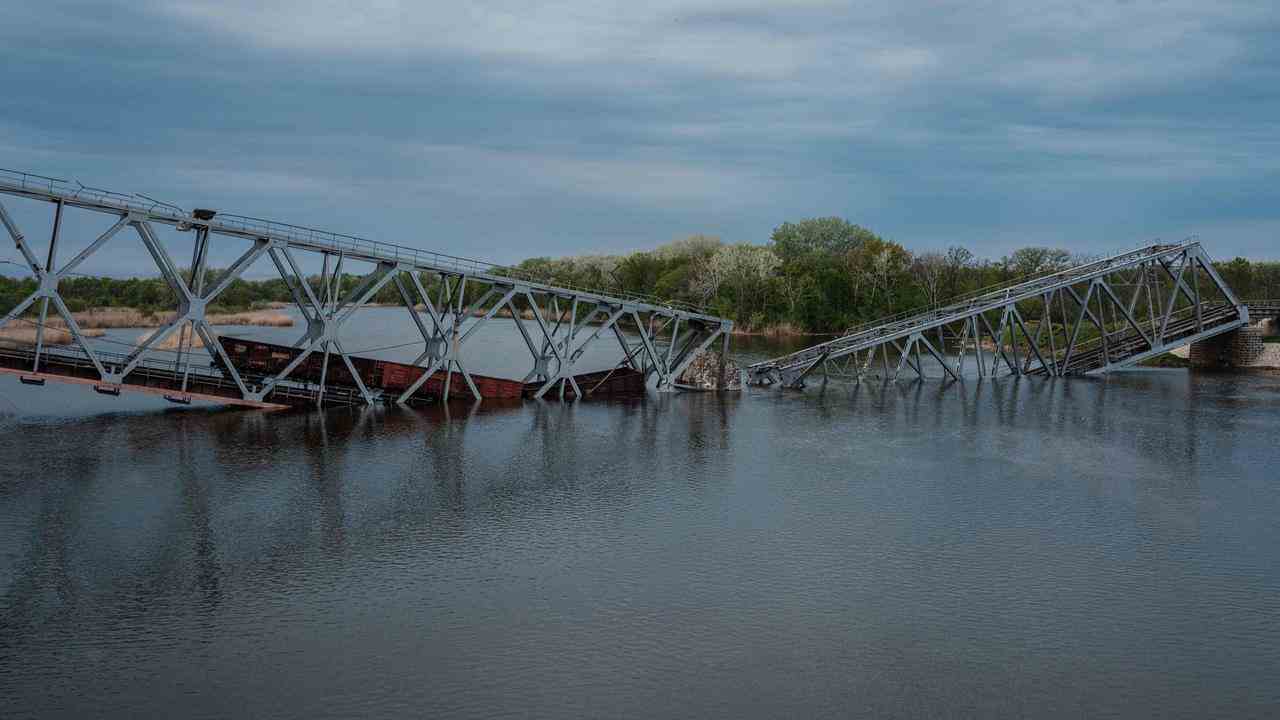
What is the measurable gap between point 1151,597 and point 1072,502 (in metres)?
9.50

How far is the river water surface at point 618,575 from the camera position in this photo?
17422 mm

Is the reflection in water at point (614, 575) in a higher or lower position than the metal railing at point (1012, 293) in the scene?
lower

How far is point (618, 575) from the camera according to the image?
23.1 m

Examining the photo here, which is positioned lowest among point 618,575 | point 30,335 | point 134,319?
point 618,575

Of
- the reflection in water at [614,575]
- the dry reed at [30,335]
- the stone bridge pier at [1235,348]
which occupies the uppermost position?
the dry reed at [30,335]

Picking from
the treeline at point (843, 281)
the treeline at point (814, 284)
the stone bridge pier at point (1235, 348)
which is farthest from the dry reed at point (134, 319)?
Answer: the stone bridge pier at point (1235, 348)

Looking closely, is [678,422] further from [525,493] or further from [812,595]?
[812,595]

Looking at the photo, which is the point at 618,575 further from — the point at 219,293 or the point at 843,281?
the point at 843,281

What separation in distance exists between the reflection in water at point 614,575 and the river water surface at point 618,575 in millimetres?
92

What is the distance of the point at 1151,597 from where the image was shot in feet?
74.2

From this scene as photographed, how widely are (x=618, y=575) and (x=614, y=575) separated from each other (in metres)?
0.09

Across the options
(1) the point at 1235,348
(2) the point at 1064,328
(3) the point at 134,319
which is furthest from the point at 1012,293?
(3) the point at 134,319

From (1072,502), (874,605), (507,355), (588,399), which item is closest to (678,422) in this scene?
(588,399)

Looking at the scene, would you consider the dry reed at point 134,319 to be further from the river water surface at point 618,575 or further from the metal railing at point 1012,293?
the river water surface at point 618,575
